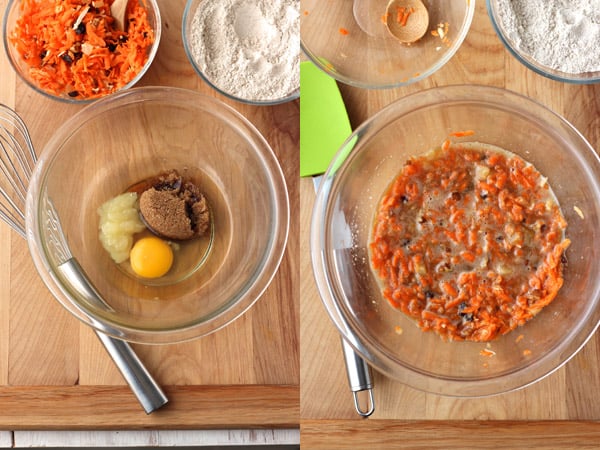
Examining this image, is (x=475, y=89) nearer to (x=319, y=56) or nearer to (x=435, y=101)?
(x=435, y=101)

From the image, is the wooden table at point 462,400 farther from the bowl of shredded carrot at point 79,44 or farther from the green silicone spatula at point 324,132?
the bowl of shredded carrot at point 79,44

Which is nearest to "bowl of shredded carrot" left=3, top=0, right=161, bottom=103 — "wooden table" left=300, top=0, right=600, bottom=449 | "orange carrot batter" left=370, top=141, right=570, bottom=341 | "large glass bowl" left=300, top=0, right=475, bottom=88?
"large glass bowl" left=300, top=0, right=475, bottom=88

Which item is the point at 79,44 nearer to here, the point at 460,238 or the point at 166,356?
the point at 166,356

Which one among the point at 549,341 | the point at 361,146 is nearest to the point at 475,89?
the point at 361,146

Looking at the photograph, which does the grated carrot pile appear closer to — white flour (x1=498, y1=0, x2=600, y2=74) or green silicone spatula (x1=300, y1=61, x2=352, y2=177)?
green silicone spatula (x1=300, y1=61, x2=352, y2=177)

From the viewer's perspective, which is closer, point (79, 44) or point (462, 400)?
point (462, 400)

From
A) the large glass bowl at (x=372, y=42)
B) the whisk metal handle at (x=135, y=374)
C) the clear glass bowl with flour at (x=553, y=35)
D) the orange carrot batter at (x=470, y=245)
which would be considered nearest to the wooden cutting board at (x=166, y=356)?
the whisk metal handle at (x=135, y=374)

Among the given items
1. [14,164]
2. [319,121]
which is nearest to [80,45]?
[14,164]
